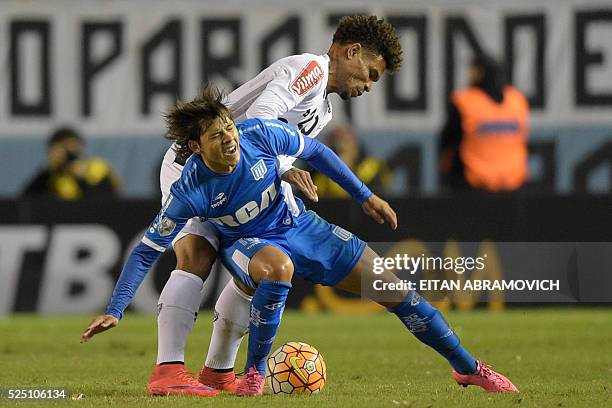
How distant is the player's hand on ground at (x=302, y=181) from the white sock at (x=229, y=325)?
2.53 ft

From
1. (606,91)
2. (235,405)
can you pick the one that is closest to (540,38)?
(606,91)

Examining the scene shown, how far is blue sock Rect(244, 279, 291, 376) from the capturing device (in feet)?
22.9

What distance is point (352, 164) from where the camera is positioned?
13.9 m

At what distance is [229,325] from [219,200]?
79 centimetres

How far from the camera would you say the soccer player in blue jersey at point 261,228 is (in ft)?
22.8

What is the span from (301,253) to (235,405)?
0.91 metres

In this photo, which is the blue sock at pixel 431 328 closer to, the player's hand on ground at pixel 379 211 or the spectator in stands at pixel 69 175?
the player's hand on ground at pixel 379 211

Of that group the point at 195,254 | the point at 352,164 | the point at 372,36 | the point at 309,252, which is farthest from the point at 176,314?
the point at 352,164

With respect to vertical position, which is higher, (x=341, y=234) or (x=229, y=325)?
(x=341, y=234)

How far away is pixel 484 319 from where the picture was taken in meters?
12.8

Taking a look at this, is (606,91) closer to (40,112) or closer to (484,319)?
(484,319)

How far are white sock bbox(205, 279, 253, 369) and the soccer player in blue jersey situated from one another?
26 centimetres

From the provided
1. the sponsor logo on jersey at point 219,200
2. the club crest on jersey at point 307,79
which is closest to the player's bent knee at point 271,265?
the sponsor logo on jersey at point 219,200

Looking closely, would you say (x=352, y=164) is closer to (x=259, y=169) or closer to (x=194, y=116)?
(x=259, y=169)
